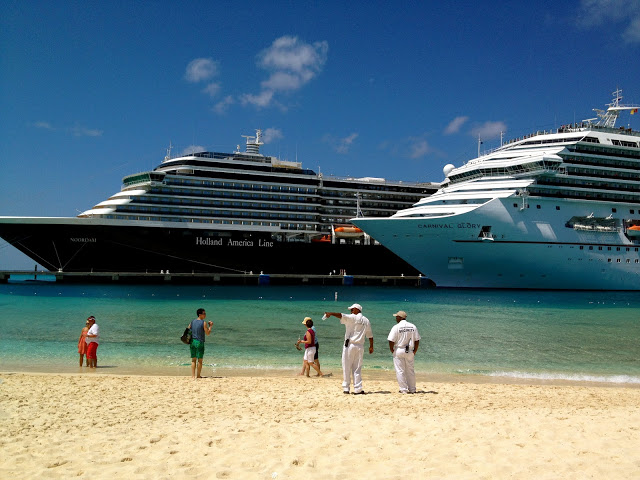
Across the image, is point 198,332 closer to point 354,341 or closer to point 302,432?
point 354,341

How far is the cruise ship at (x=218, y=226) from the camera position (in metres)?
40.1

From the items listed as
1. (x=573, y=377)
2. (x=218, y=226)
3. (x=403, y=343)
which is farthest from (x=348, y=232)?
(x=403, y=343)

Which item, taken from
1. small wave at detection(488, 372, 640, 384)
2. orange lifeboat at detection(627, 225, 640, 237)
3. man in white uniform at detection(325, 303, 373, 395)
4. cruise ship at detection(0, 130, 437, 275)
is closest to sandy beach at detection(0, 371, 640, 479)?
man in white uniform at detection(325, 303, 373, 395)

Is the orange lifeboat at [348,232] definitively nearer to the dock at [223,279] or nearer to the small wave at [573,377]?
the dock at [223,279]

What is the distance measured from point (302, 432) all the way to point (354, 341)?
2240 mm

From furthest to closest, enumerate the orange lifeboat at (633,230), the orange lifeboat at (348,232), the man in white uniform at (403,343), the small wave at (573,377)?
the orange lifeboat at (348,232) < the orange lifeboat at (633,230) < the small wave at (573,377) < the man in white uniform at (403,343)

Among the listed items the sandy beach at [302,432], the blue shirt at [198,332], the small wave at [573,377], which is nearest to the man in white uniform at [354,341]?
the sandy beach at [302,432]

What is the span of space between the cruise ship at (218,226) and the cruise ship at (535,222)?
939 cm

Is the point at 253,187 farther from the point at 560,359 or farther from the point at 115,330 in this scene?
the point at 560,359

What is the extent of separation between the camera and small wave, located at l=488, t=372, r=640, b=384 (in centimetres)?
1052

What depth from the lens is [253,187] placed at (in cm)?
4556

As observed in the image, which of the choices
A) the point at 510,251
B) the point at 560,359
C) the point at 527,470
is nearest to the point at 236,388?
the point at 527,470

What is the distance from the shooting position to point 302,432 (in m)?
5.41

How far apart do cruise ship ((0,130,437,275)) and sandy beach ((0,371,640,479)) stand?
3444cm
